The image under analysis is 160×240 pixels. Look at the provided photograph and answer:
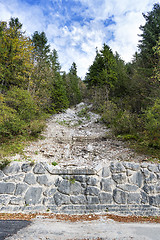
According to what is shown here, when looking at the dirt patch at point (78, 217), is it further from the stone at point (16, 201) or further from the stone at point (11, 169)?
the stone at point (11, 169)

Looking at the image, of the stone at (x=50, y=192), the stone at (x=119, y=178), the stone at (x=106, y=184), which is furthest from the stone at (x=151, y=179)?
the stone at (x=50, y=192)

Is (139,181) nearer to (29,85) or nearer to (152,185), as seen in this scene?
(152,185)

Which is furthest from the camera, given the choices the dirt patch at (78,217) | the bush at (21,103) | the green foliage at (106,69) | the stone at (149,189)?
the green foliage at (106,69)

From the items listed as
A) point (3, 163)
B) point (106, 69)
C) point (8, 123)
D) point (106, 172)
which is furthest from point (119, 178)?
point (106, 69)

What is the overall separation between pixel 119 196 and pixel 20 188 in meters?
3.55

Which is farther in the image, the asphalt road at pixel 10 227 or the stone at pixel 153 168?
the stone at pixel 153 168

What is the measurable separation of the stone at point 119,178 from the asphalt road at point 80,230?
4.32 feet

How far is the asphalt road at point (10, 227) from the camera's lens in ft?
8.72

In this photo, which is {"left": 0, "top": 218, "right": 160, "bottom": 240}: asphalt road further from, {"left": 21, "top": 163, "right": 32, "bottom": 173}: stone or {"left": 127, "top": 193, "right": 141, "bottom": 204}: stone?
{"left": 21, "top": 163, "right": 32, "bottom": 173}: stone

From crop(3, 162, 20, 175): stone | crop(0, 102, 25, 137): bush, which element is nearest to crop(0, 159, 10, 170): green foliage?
crop(3, 162, 20, 175): stone

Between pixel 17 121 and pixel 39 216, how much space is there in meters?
5.32

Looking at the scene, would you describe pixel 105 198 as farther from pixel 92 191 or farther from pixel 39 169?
pixel 39 169

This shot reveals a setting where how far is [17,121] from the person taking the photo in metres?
7.57

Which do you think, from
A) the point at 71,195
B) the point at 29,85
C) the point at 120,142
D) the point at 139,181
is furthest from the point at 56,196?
the point at 29,85
